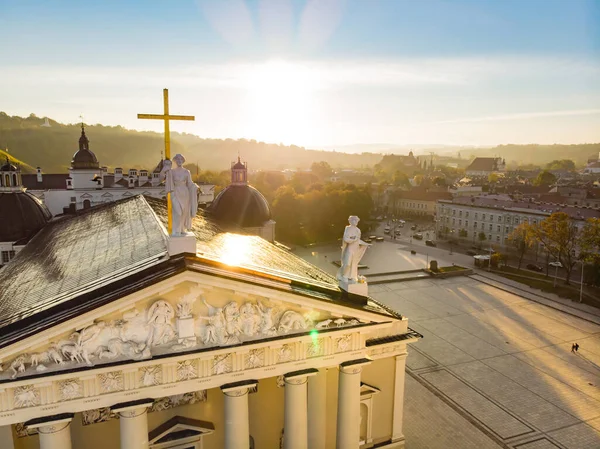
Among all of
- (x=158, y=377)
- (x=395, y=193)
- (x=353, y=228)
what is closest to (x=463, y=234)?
(x=395, y=193)

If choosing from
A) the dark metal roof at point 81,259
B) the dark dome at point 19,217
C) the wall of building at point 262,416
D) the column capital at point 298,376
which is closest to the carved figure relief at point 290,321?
the column capital at point 298,376

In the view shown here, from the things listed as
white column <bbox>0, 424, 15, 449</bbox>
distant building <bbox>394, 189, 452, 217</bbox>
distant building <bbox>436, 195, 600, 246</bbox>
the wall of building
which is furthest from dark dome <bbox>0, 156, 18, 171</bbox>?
distant building <bbox>394, 189, 452, 217</bbox>

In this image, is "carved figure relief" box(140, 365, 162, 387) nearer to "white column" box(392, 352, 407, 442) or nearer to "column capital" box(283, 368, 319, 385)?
"column capital" box(283, 368, 319, 385)

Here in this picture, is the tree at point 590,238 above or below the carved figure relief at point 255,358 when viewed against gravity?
below

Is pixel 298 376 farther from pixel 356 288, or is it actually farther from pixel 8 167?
pixel 8 167

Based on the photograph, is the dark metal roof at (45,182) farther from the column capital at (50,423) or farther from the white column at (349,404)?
the white column at (349,404)
